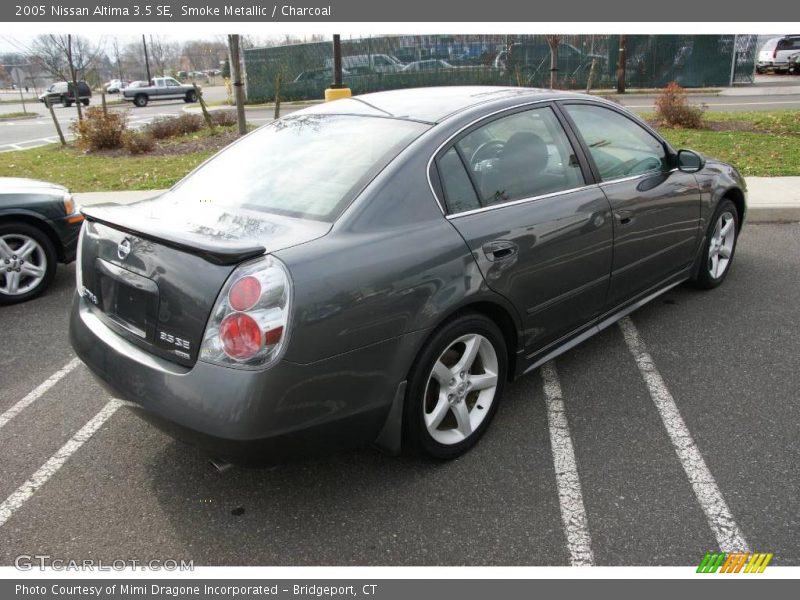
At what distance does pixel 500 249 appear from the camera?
3.03m

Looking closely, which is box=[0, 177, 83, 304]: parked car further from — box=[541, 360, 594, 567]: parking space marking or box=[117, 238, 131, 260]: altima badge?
box=[541, 360, 594, 567]: parking space marking

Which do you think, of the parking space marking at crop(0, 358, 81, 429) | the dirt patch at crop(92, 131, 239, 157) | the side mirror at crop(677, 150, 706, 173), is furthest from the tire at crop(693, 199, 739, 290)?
the dirt patch at crop(92, 131, 239, 157)

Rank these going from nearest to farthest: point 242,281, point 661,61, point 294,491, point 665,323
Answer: point 242,281, point 294,491, point 665,323, point 661,61

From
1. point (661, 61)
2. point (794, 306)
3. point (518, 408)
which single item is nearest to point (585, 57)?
point (661, 61)

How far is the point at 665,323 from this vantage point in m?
4.57

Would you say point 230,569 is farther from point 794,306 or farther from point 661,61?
point 661,61

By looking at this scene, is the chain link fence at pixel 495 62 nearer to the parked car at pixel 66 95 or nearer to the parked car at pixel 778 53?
the parked car at pixel 778 53

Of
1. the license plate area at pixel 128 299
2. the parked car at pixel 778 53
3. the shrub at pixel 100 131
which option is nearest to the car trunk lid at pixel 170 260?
the license plate area at pixel 128 299

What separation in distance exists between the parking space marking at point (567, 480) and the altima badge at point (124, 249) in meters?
2.06

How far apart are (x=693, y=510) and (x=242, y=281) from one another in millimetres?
2007

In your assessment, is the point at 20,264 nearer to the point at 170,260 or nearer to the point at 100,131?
the point at 170,260

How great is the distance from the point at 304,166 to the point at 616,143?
1.97 metres

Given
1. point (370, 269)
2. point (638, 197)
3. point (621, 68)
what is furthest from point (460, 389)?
point (621, 68)

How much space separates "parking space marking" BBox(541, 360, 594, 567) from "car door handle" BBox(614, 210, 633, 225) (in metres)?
0.97
